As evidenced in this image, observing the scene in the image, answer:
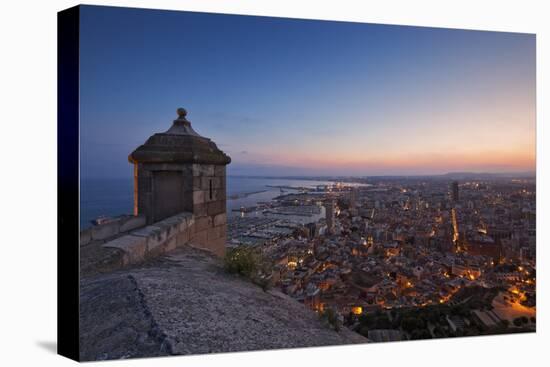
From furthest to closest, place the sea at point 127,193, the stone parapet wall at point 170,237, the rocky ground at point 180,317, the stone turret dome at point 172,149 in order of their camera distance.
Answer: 1. the stone turret dome at point 172,149
2. the stone parapet wall at point 170,237
3. the sea at point 127,193
4. the rocky ground at point 180,317

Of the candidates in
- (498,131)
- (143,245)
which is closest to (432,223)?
(498,131)

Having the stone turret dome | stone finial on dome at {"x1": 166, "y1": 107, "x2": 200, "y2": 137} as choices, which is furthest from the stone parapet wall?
stone finial on dome at {"x1": 166, "y1": 107, "x2": 200, "y2": 137}

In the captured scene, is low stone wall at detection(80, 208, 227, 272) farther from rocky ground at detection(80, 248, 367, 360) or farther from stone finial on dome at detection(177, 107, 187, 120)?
stone finial on dome at detection(177, 107, 187, 120)

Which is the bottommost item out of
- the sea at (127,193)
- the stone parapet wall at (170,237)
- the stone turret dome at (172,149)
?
the stone parapet wall at (170,237)

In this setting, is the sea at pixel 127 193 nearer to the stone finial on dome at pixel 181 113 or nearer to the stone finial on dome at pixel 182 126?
the stone finial on dome at pixel 182 126

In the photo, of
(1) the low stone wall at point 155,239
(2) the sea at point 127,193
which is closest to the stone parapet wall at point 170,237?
(1) the low stone wall at point 155,239

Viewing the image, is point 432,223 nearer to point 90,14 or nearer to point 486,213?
point 486,213

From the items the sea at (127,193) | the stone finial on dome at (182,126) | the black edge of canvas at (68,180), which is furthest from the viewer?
the stone finial on dome at (182,126)

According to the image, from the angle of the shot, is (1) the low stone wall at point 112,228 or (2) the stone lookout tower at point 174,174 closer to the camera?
(1) the low stone wall at point 112,228
